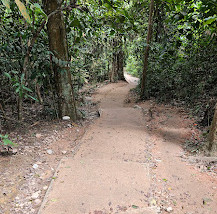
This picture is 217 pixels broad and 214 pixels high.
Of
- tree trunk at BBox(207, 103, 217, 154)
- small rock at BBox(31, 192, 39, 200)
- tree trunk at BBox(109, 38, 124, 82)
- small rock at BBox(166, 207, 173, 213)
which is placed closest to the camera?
small rock at BBox(166, 207, 173, 213)

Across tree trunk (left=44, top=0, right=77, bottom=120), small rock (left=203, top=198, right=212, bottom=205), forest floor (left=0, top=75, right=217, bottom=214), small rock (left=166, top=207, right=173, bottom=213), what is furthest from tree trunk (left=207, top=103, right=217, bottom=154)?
tree trunk (left=44, top=0, right=77, bottom=120)

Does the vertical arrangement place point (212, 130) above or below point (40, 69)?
below

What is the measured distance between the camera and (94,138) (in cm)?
385

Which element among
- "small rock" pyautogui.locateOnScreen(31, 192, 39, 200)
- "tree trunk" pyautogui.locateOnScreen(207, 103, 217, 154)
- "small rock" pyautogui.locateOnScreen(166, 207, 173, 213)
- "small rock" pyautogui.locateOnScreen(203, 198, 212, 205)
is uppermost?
"tree trunk" pyautogui.locateOnScreen(207, 103, 217, 154)

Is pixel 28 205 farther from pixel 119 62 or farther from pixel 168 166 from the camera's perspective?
pixel 119 62

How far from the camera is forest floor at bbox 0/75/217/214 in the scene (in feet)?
6.42

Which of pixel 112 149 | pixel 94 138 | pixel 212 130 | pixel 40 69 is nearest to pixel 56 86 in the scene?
pixel 40 69

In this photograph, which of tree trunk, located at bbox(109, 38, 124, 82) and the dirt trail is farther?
tree trunk, located at bbox(109, 38, 124, 82)

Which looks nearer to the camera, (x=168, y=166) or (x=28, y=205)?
(x=28, y=205)

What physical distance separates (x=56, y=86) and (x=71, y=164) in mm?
2171

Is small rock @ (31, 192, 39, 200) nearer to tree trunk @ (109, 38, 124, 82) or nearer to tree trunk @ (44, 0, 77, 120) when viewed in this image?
tree trunk @ (44, 0, 77, 120)

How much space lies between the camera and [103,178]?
7.82 feet

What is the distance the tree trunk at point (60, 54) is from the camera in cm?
399

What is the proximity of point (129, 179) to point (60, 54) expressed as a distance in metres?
2.99
